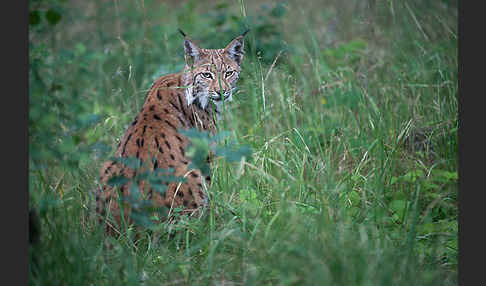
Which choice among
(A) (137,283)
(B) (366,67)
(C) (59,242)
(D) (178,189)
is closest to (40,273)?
(C) (59,242)

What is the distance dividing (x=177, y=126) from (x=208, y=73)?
0.72 metres

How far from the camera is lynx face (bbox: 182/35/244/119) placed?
18.4 feet

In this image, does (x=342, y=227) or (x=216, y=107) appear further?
(x=216, y=107)

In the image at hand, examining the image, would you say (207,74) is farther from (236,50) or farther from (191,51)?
(236,50)

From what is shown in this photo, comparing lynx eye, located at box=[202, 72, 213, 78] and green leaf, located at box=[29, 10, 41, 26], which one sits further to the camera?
lynx eye, located at box=[202, 72, 213, 78]

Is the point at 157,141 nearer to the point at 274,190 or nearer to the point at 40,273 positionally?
the point at 274,190

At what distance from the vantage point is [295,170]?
207 inches

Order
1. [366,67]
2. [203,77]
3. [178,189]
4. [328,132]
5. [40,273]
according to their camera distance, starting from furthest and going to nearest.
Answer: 1. [366,67]
2. [328,132]
3. [203,77]
4. [178,189]
5. [40,273]

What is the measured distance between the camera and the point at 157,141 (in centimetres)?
489

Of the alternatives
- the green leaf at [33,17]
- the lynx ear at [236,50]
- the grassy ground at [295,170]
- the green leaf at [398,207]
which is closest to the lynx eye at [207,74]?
the lynx ear at [236,50]

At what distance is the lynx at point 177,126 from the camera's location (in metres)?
4.67

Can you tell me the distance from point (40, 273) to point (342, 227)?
2240mm

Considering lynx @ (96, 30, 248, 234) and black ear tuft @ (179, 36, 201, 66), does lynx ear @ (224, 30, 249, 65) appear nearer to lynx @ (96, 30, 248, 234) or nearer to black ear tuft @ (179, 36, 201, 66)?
lynx @ (96, 30, 248, 234)

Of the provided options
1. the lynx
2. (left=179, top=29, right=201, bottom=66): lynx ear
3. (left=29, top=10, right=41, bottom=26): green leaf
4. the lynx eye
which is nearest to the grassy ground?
(left=29, top=10, right=41, bottom=26): green leaf
